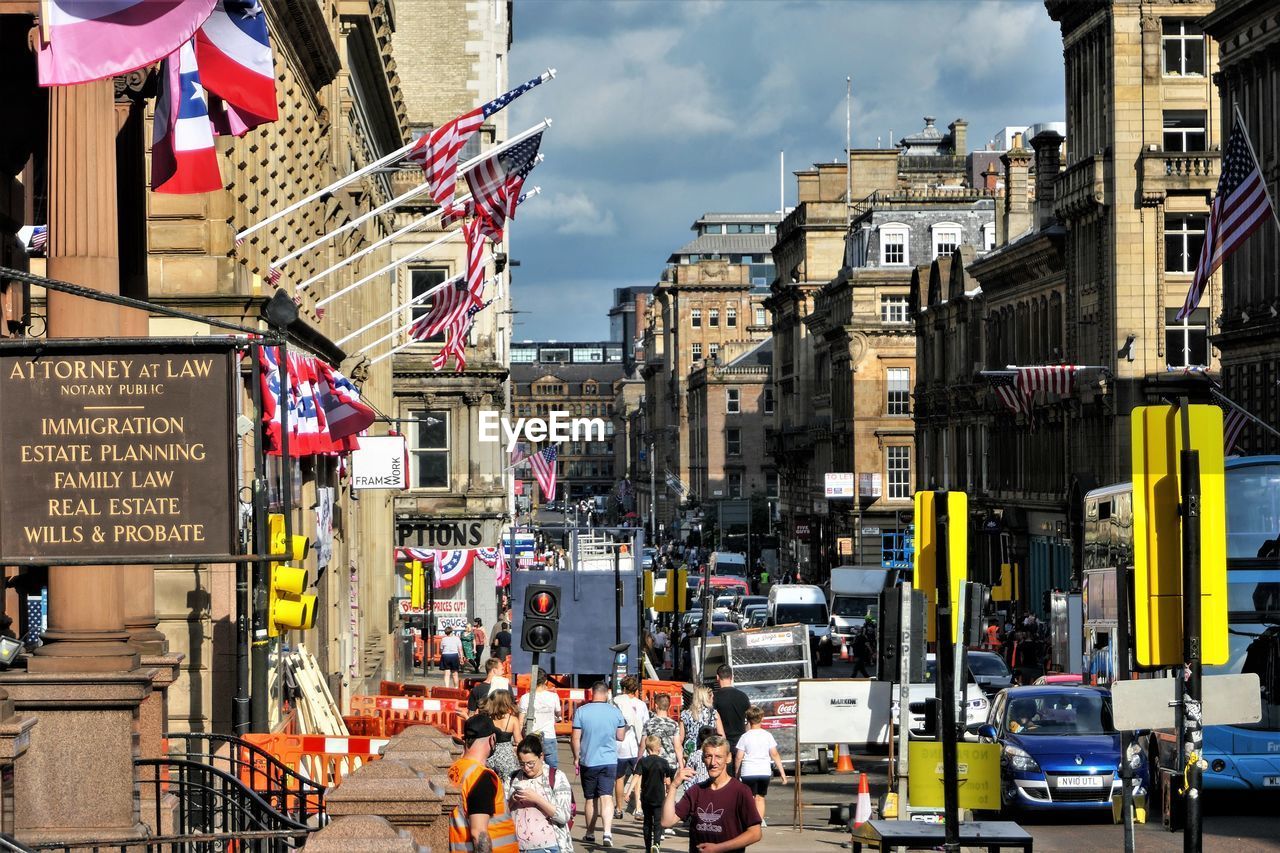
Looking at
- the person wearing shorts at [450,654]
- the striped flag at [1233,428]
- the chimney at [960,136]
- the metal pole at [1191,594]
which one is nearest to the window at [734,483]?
the chimney at [960,136]

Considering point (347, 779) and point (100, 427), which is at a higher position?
point (100, 427)

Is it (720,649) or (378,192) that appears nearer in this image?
(720,649)

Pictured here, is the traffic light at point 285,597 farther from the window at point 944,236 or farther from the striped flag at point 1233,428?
the window at point 944,236

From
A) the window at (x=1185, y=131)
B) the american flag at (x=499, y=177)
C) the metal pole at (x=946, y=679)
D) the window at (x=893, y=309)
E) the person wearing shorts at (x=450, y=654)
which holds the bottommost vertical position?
the person wearing shorts at (x=450, y=654)

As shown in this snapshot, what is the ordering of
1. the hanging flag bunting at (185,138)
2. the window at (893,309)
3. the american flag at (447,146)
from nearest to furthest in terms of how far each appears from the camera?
the hanging flag bunting at (185,138)
the american flag at (447,146)
the window at (893,309)

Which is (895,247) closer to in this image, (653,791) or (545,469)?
(545,469)

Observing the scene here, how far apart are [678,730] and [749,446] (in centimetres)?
12817

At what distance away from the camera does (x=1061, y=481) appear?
65.8m

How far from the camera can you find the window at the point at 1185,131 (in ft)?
200

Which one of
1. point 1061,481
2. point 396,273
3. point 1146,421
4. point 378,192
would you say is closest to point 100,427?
point 1146,421

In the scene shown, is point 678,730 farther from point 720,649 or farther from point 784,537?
point 784,537

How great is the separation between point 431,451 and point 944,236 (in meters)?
45.3

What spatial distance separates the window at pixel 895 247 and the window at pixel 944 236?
137 cm

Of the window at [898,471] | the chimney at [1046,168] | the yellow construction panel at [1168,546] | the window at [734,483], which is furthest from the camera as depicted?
the window at [734,483]
